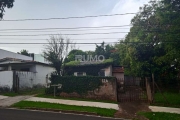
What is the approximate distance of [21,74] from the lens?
19.5 metres

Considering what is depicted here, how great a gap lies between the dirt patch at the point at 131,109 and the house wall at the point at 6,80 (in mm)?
10757

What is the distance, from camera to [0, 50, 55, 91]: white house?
18.2 m

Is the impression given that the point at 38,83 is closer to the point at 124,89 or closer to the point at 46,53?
the point at 46,53

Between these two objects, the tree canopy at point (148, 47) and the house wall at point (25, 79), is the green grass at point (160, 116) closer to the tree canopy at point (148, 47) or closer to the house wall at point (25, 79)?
the tree canopy at point (148, 47)

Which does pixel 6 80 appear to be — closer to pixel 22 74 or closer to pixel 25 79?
pixel 22 74

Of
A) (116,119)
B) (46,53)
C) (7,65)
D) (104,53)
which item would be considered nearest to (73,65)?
(46,53)

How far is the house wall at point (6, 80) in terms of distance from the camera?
18156 mm

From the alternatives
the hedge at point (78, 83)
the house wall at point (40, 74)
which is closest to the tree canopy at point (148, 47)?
the hedge at point (78, 83)

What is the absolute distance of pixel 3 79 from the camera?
18578 mm

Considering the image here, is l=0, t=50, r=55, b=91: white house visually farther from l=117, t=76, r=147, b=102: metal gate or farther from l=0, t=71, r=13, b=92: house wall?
l=117, t=76, r=147, b=102: metal gate

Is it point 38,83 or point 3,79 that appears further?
point 38,83

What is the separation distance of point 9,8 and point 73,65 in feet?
38.9

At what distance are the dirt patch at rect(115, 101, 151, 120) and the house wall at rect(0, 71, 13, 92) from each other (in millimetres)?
10757

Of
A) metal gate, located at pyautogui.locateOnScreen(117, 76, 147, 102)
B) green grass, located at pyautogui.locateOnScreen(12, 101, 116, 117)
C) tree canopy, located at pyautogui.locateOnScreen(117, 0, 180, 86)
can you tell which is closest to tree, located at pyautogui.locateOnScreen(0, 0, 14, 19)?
green grass, located at pyautogui.locateOnScreen(12, 101, 116, 117)
